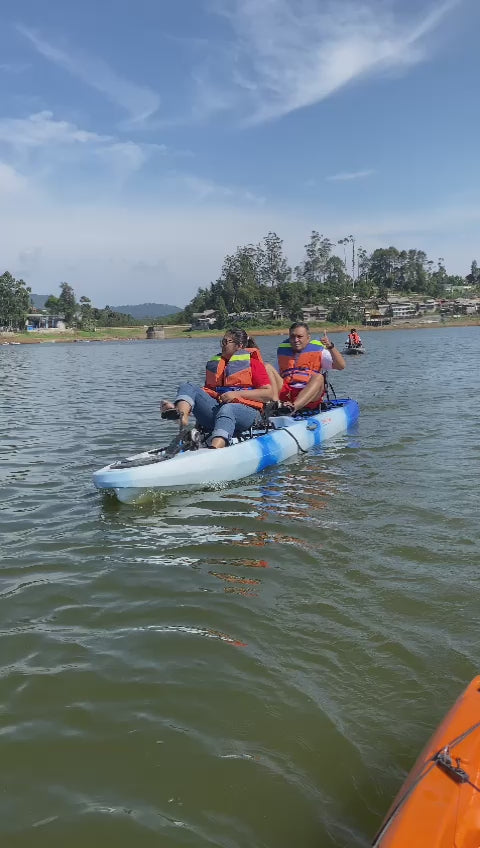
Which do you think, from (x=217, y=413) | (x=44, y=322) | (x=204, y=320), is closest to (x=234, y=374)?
(x=217, y=413)

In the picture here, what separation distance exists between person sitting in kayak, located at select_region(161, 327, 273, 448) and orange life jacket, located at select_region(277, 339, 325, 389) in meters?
2.06

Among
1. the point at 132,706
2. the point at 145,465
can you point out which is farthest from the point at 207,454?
the point at 132,706

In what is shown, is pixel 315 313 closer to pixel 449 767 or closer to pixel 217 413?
pixel 217 413

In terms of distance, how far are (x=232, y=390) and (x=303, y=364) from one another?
8.48ft

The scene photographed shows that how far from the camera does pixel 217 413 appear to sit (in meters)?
8.33

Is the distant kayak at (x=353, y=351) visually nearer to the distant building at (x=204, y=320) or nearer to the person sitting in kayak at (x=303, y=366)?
the person sitting in kayak at (x=303, y=366)

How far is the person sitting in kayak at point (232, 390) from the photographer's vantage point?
8305mm

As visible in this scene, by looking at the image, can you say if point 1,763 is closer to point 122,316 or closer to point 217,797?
point 217,797

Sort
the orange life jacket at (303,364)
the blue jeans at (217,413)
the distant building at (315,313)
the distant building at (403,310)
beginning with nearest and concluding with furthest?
the blue jeans at (217,413), the orange life jacket at (303,364), the distant building at (403,310), the distant building at (315,313)

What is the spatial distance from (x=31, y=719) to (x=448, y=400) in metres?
13.3

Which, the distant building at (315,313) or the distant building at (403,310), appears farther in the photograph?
the distant building at (315,313)

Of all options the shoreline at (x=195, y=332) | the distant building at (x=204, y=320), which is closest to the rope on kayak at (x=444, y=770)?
the shoreline at (x=195, y=332)

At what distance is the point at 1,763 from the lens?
285cm

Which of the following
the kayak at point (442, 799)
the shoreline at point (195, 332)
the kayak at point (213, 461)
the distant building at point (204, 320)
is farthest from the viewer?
the distant building at point (204, 320)
